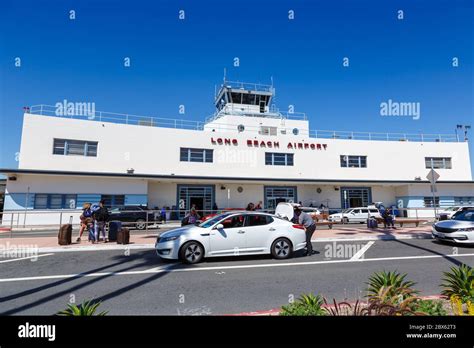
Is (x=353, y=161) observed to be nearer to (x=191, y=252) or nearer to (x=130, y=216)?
(x=130, y=216)

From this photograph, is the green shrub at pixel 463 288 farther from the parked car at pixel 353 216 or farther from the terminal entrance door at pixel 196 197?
the terminal entrance door at pixel 196 197

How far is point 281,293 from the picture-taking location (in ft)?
18.9

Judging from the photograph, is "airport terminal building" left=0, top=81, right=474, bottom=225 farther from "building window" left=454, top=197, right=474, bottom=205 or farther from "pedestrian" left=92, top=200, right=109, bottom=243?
"pedestrian" left=92, top=200, right=109, bottom=243

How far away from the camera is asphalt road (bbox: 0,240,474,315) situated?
5.21 meters

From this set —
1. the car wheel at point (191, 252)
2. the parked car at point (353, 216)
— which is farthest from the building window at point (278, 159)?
the car wheel at point (191, 252)

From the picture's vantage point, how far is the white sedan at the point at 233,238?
8586 millimetres

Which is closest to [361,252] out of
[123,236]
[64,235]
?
[123,236]

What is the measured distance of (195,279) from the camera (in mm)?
6906

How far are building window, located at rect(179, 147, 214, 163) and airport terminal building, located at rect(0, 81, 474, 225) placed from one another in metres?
0.10

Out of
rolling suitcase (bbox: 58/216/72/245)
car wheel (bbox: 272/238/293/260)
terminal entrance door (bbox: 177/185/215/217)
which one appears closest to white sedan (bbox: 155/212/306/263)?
car wheel (bbox: 272/238/293/260)

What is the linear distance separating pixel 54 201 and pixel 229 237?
19.6 meters
